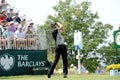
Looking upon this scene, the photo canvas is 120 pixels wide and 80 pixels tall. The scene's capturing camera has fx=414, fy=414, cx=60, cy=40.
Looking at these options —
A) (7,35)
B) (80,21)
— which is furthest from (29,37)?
(80,21)

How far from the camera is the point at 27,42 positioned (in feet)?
61.8

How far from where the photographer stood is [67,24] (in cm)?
5594

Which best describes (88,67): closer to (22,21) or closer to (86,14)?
(86,14)

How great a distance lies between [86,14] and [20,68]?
39.8m

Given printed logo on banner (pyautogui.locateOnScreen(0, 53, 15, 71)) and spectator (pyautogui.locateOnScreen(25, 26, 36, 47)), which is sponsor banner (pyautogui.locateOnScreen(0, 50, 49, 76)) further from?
spectator (pyautogui.locateOnScreen(25, 26, 36, 47))

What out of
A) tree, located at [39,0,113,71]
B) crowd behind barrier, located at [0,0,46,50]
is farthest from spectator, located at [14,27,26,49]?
tree, located at [39,0,113,71]

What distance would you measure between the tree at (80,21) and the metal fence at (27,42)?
35.5m

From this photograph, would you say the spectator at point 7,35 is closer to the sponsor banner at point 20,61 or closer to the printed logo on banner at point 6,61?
the sponsor banner at point 20,61

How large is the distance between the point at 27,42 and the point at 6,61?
1313 mm

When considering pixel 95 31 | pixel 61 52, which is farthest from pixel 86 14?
pixel 61 52

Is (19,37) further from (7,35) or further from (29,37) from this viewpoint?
(29,37)

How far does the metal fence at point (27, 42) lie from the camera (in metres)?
18.2

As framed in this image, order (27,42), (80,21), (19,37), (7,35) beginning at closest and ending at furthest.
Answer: (7,35)
(19,37)
(27,42)
(80,21)

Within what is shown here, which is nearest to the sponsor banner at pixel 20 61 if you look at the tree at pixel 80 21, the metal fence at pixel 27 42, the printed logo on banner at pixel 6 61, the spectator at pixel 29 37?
the printed logo on banner at pixel 6 61
